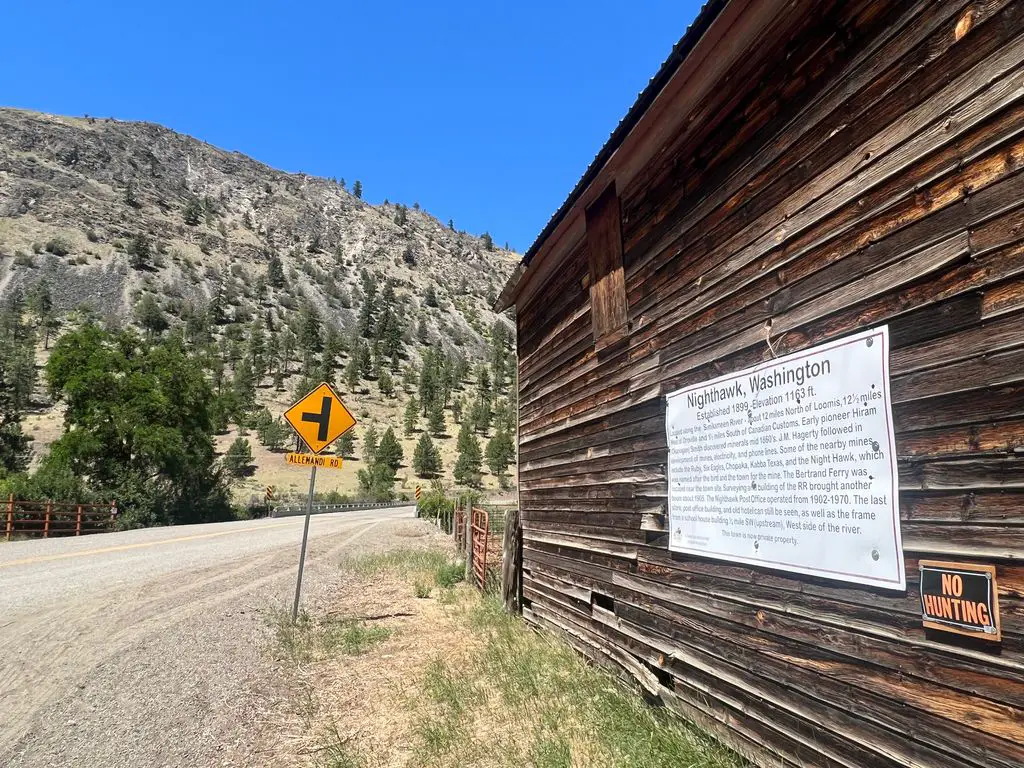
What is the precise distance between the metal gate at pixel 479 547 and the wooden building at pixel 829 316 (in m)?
4.69

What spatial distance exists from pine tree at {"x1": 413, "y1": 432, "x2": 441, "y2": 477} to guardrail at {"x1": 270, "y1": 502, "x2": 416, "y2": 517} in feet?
24.0

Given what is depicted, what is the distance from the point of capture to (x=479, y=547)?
1125cm

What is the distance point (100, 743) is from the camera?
13.8 ft

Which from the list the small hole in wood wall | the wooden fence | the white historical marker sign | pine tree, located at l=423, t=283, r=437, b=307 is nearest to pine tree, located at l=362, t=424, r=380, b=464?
the wooden fence

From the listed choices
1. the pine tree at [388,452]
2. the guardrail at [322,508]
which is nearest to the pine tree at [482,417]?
the pine tree at [388,452]

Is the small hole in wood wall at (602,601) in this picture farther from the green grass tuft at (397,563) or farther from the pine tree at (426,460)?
the pine tree at (426,460)

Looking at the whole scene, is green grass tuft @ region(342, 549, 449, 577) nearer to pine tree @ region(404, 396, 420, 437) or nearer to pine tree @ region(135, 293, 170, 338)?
pine tree @ region(404, 396, 420, 437)

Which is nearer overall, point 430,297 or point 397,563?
point 397,563

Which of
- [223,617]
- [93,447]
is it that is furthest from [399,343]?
[223,617]

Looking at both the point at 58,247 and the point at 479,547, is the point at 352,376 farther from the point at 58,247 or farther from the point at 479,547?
the point at 479,547

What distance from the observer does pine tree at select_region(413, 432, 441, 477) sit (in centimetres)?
6794

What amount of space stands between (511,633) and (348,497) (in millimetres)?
57472

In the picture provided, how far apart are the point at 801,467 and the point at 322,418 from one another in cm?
719

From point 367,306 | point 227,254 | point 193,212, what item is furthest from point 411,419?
point 193,212
